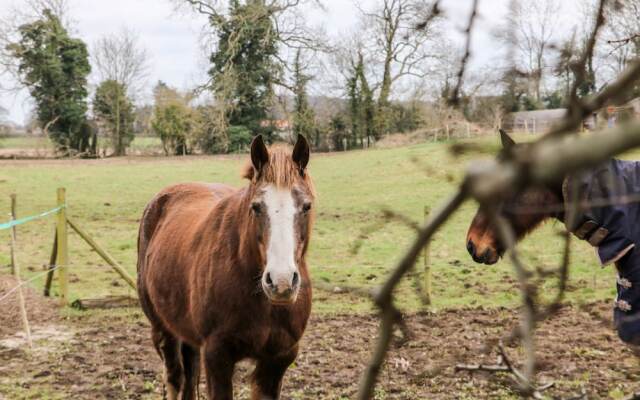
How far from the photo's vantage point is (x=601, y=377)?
4758 millimetres

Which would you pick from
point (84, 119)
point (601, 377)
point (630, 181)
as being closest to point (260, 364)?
point (630, 181)

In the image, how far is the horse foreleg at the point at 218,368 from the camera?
10.7 feet

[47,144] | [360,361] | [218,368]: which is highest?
[47,144]

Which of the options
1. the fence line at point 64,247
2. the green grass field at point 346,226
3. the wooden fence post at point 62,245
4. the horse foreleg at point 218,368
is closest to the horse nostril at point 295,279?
the green grass field at point 346,226

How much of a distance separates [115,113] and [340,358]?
3403cm

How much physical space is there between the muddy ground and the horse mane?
4.59ft

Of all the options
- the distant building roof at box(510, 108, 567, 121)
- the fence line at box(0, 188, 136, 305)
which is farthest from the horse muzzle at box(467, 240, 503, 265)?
the fence line at box(0, 188, 136, 305)

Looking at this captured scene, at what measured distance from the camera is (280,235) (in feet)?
9.29

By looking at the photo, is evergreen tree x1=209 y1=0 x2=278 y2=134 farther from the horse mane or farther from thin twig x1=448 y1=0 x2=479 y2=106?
thin twig x1=448 y1=0 x2=479 y2=106

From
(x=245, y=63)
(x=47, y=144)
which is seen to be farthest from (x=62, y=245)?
(x=47, y=144)

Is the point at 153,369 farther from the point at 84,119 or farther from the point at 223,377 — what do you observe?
the point at 84,119

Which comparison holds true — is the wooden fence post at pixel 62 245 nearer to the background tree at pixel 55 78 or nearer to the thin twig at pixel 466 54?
the thin twig at pixel 466 54

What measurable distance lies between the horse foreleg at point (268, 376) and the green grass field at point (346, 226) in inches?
20.3

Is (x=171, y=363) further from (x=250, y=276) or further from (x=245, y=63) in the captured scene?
(x=245, y=63)
